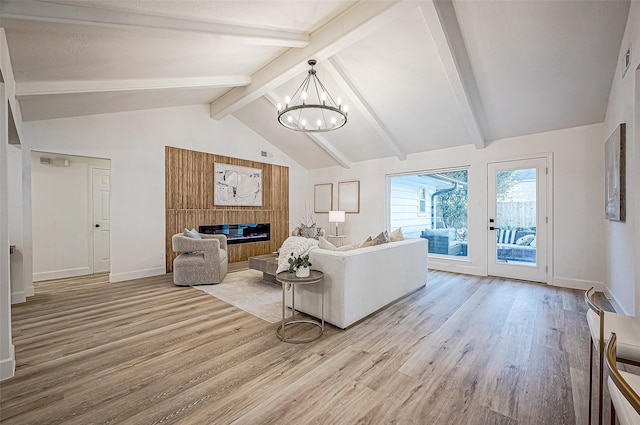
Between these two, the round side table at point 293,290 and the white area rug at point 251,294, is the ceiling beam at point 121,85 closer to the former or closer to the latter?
the white area rug at point 251,294

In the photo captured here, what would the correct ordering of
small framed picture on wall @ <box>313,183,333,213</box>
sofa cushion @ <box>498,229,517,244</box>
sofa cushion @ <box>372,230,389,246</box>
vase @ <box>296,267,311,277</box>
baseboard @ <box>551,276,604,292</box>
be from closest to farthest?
vase @ <box>296,267,311,277</box> < sofa cushion @ <box>372,230,389,246</box> < baseboard @ <box>551,276,604,292</box> < sofa cushion @ <box>498,229,517,244</box> < small framed picture on wall @ <box>313,183,333,213</box>

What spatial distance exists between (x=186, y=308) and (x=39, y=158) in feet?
14.0

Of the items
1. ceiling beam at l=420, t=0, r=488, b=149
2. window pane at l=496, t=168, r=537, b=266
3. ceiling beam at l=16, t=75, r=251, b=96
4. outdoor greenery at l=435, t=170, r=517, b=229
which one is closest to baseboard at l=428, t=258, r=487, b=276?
window pane at l=496, t=168, r=537, b=266

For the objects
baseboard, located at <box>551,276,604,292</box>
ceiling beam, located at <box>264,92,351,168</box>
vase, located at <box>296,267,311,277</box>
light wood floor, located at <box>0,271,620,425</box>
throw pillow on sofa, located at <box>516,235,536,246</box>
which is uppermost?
ceiling beam, located at <box>264,92,351,168</box>

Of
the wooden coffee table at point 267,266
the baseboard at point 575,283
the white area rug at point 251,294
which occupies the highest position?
the wooden coffee table at point 267,266

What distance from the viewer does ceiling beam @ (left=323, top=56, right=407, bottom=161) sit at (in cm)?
438

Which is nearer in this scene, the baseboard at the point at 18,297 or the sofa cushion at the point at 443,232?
the baseboard at the point at 18,297

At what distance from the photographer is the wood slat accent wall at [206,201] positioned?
562cm

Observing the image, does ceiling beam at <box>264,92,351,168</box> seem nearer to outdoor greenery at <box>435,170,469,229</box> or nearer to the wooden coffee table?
outdoor greenery at <box>435,170,469,229</box>

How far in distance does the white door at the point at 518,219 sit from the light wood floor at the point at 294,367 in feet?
4.47

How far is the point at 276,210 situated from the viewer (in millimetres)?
7719

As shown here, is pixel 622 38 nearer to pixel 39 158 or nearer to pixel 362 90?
pixel 362 90

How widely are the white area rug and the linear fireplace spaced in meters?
1.53

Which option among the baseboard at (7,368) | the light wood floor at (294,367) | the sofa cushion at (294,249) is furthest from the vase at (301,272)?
the baseboard at (7,368)
